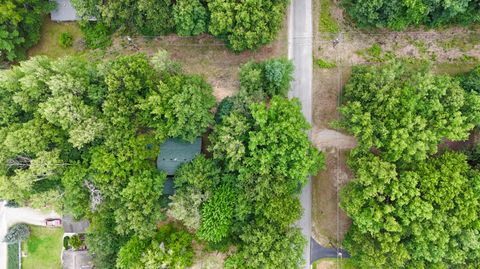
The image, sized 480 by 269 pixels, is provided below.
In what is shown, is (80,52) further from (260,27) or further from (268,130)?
(268,130)

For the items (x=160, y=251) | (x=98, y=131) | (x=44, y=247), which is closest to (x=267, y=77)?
(x=98, y=131)

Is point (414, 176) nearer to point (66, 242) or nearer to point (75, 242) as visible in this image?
point (75, 242)

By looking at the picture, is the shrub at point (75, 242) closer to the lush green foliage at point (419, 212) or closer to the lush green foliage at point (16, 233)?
the lush green foliage at point (16, 233)

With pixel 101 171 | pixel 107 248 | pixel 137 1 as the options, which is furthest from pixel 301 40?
pixel 107 248

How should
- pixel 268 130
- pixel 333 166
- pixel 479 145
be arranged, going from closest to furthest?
pixel 268 130
pixel 479 145
pixel 333 166

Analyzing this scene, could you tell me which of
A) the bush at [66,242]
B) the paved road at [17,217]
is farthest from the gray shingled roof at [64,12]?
the bush at [66,242]

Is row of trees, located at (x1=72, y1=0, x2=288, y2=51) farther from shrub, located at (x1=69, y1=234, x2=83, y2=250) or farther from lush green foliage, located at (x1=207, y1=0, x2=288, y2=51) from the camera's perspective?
shrub, located at (x1=69, y1=234, x2=83, y2=250)
